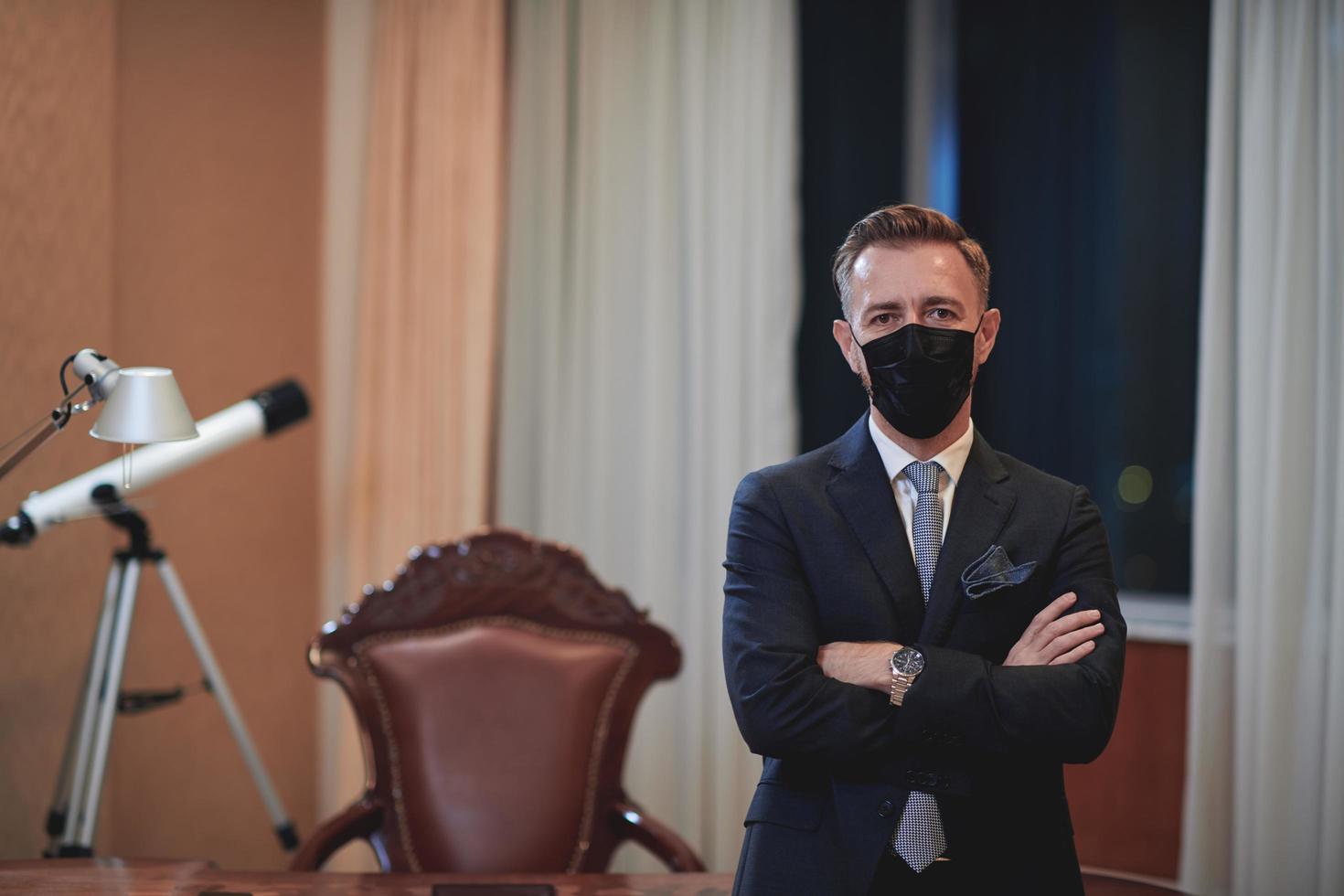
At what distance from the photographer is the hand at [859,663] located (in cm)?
166

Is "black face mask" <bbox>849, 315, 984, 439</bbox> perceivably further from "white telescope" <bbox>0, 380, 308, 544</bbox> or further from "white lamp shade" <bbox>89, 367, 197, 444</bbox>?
"white telescope" <bbox>0, 380, 308, 544</bbox>

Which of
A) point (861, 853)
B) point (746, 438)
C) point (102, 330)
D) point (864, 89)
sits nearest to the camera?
point (861, 853)

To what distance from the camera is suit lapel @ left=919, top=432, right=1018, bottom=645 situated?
169 centimetres

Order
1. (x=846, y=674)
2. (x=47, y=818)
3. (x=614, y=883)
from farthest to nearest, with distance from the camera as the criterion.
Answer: (x=47, y=818) → (x=614, y=883) → (x=846, y=674)

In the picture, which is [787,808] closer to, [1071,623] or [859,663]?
[859,663]

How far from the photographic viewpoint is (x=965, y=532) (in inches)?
67.0

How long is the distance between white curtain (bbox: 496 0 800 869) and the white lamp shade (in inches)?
71.0

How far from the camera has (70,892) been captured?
5.85 feet

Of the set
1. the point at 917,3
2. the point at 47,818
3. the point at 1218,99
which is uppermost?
the point at 917,3

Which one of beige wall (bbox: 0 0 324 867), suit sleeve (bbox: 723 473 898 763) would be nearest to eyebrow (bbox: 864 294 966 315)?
suit sleeve (bbox: 723 473 898 763)

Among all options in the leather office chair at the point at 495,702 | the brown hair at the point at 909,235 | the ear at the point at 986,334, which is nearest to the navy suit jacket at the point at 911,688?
the ear at the point at 986,334

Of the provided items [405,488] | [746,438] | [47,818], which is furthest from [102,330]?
[746,438]

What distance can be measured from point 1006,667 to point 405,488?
7.19ft

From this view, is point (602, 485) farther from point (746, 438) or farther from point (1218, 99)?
point (1218, 99)
